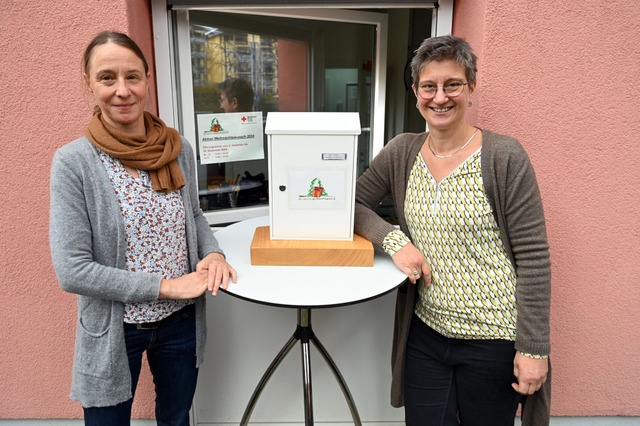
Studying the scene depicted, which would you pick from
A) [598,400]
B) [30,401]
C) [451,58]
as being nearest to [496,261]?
[451,58]

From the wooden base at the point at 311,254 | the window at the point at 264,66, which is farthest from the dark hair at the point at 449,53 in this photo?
the window at the point at 264,66

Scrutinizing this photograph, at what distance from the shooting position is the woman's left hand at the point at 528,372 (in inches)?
49.3

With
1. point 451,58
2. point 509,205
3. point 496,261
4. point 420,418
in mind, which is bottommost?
point 420,418

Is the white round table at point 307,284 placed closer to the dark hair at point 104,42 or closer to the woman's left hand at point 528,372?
the woman's left hand at point 528,372

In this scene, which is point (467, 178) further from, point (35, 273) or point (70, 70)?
point (35, 273)

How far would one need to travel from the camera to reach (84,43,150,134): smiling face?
3.79 feet

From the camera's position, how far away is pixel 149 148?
1228mm

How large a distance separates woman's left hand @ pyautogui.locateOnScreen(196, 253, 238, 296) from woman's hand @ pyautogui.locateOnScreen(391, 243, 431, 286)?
1.52 feet

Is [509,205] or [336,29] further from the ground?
[336,29]

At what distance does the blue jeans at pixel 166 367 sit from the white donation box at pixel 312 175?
1.29ft

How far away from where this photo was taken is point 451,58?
1.22 meters

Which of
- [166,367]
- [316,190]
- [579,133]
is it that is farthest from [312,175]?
[579,133]

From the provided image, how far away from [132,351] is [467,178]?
3.34 feet

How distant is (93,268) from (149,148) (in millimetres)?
330
